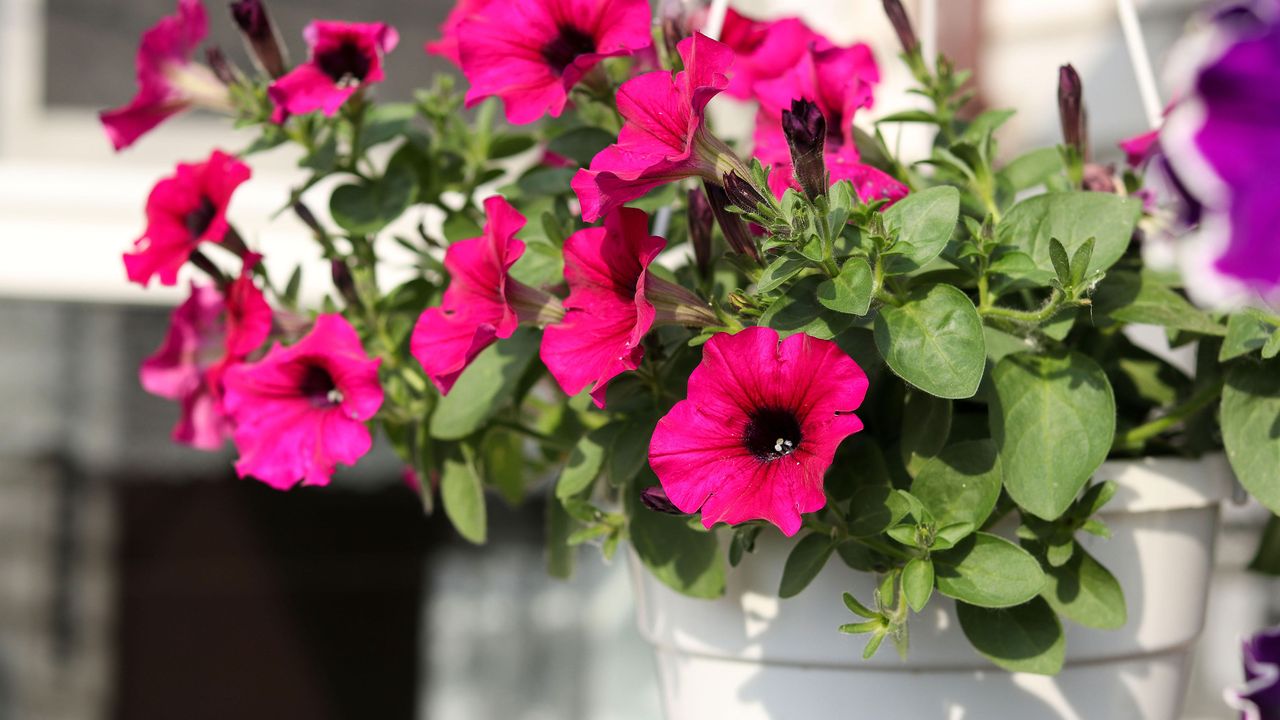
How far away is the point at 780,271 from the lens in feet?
1.38

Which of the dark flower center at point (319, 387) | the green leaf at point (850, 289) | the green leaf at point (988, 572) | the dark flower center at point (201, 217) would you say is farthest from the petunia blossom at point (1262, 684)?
the dark flower center at point (201, 217)

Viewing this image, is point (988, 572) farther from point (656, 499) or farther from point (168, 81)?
point (168, 81)

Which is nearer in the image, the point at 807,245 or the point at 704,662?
the point at 807,245

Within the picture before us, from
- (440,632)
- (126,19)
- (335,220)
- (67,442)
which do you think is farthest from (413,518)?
(335,220)

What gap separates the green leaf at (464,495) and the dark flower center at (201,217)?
0.57 ft

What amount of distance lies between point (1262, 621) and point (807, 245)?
1.30m

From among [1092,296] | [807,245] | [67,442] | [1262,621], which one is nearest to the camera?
[807,245]

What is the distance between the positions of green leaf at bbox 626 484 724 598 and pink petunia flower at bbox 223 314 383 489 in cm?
13

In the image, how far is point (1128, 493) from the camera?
50cm

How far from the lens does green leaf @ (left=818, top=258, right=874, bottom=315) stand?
0.40 metres

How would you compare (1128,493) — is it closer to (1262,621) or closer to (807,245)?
(807,245)

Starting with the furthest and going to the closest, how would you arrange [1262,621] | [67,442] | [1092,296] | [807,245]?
[67,442]
[1262,621]
[1092,296]
[807,245]

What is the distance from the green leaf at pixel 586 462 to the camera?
1.74ft

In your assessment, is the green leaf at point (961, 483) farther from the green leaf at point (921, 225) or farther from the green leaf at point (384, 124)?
the green leaf at point (384, 124)
